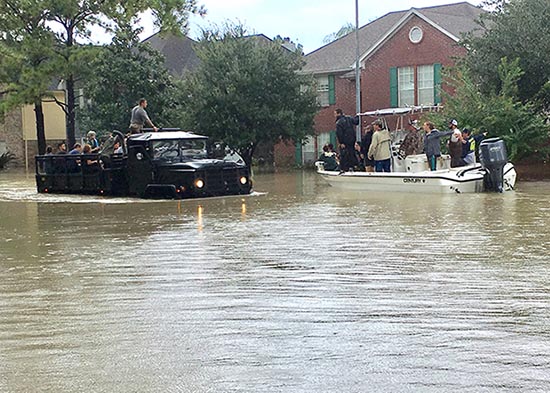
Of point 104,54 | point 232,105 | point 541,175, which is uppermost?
point 104,54

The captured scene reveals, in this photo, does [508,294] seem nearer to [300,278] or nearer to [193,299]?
[300,278]

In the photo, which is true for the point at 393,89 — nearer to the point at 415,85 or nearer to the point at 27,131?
the point at 415,85

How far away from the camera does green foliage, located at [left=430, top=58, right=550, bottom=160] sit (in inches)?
1054

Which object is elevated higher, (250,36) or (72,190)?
(250,36)

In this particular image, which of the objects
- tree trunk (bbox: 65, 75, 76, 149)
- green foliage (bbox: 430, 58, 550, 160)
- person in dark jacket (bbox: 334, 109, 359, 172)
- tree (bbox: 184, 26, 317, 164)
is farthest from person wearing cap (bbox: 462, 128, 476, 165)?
tree trunk (bbox: 65, 75, 76, 149)

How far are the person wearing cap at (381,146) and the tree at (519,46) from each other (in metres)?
6.94

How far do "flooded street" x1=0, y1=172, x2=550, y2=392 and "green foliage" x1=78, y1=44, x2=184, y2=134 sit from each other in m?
26.3

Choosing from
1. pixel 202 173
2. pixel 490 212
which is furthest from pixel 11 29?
pixel 490 212

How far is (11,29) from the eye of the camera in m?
40.4

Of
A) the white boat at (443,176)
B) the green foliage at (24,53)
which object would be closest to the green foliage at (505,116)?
the white boat at (443,176)

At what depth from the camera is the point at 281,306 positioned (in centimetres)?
780

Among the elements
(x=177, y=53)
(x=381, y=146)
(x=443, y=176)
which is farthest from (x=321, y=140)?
(x=443, y=176)

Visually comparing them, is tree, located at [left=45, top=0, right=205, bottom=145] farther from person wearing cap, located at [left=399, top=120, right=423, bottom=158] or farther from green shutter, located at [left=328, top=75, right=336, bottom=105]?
person wearing cap, located at [left=399, top=120, right=423, bottom=158]

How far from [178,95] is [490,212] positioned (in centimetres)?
2377
